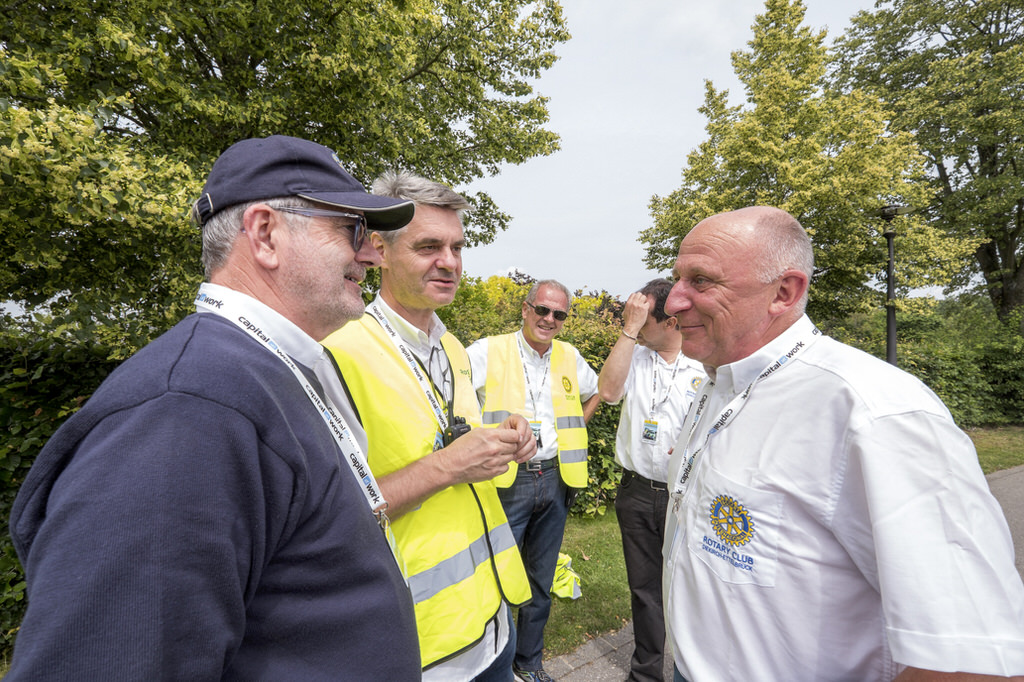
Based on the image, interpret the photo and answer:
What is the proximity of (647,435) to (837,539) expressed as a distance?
7.11ft

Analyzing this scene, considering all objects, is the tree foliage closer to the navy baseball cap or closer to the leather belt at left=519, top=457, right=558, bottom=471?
the navy baseball cap

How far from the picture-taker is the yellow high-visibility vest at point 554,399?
3705mm

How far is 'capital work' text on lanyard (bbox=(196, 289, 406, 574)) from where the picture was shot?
3.66 feet

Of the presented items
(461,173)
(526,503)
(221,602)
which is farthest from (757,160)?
(221,602)

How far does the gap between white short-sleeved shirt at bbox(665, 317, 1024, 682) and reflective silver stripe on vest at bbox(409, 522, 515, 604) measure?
726 millimetres

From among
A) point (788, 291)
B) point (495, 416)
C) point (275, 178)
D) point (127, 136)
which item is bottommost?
point (495, 416)

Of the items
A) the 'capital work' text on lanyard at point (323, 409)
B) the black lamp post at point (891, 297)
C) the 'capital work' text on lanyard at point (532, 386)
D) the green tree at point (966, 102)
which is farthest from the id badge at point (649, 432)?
the green tree at point (966, 102)

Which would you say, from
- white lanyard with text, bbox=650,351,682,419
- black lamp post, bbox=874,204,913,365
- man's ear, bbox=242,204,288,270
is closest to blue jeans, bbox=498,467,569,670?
white lanyard with text, bbox=650,351,682,419

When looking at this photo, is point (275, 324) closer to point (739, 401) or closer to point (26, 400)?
point (739, 401)

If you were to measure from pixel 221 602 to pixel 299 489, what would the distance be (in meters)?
0.22

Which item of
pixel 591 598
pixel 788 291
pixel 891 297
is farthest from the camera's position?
pixel 891 297

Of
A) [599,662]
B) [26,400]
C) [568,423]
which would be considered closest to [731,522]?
[568,423]

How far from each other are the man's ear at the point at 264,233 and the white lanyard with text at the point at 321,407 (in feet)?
0.50

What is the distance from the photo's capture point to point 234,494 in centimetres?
85
